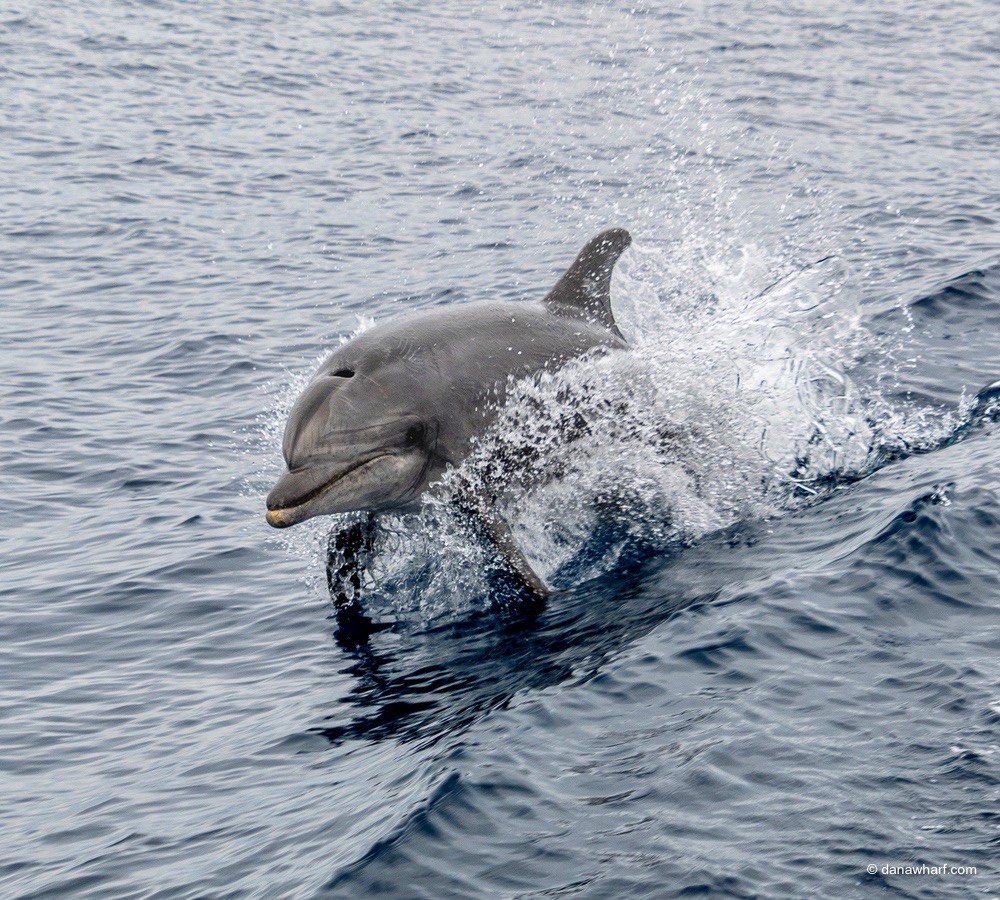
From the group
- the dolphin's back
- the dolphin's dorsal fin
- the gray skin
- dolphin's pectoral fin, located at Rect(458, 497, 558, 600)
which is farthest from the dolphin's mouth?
the dolphin's dorsal fin

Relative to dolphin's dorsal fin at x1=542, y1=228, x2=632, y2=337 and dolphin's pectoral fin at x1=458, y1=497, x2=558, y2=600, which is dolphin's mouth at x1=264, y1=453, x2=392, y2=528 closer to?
dolphin's pectoral fin at x1=458, y1=497, x2=558, y2=600

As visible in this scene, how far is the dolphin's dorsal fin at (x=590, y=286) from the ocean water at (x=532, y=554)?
19.2 inches

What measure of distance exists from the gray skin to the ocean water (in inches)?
10.9

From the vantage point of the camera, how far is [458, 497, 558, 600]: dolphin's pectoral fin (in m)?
9.21

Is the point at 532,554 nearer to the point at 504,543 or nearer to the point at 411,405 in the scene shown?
the point at 504,543

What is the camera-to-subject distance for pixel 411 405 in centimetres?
923

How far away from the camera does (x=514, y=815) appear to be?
6.39 meters

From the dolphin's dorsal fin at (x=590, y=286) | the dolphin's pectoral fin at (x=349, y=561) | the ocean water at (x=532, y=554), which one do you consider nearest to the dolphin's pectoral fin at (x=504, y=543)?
the ocean water at (x=532, y=554)

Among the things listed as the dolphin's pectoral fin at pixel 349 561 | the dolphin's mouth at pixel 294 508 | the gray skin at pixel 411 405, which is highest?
the gray skin at pixel 411 405

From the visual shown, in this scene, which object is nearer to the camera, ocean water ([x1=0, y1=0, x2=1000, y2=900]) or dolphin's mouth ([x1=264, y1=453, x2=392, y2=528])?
ocean water ([x1=0, y1=0, x2=1000, y2=900])

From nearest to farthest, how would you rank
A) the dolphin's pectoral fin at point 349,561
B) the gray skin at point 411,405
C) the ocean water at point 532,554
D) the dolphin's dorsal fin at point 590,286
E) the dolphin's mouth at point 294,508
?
the ocean water at point 532,554
the dolphin's mouth at point 294,508
the gray skin at point 411,405
the dolphin's pectoral fin at point 349,561
the dolphin's dorsal fin at point 590,286

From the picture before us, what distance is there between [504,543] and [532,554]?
1122mm

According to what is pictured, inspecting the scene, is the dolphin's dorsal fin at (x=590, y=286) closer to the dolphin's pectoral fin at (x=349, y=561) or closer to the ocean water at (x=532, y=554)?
the ocean water at (x=532, y=554)

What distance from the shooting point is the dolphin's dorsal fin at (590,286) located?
1070cm
